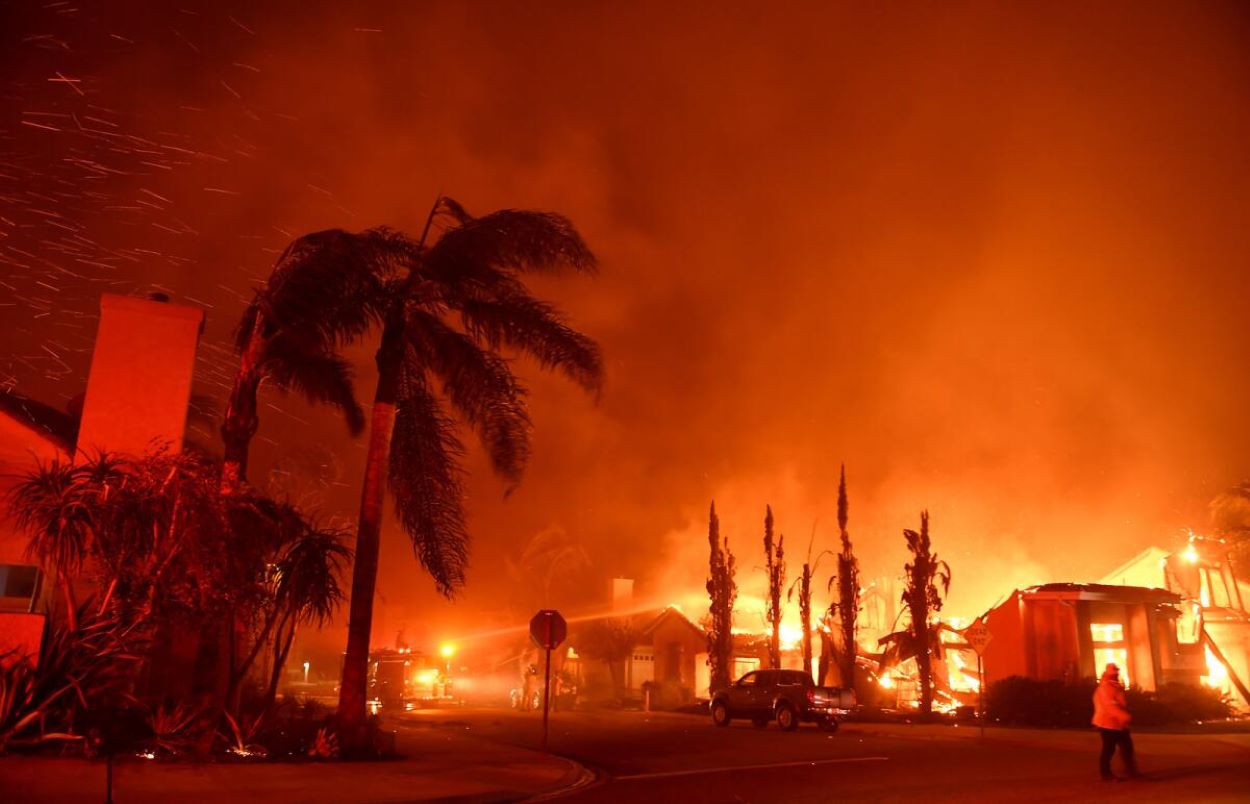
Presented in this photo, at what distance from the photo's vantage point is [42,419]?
2170cm

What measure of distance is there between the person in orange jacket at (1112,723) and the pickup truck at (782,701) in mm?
13306

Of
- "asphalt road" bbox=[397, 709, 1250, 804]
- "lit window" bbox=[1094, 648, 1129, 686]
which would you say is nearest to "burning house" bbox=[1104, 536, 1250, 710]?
"lit window" bbox=[1094, 648, 1129, 686]

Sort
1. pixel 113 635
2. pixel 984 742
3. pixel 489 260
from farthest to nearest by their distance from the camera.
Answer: pixel 984 742 → pixel 489 260 → pixel 113 635

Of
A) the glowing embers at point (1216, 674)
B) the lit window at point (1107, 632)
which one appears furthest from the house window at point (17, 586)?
the glowing embers at point (1216, 674)

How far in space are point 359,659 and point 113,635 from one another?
13.2 ft

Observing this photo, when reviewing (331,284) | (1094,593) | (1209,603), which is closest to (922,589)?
(1094,593)

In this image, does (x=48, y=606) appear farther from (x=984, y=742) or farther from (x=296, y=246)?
(x=984, y=742)

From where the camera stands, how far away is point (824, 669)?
125ft

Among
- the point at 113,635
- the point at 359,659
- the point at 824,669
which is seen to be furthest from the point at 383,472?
the point at 824,669

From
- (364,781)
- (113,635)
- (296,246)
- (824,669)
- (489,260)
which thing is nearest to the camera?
(364,781)

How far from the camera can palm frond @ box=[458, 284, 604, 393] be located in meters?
18.3

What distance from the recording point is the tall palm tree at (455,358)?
1780 cm

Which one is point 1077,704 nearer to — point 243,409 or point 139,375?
point 243,409

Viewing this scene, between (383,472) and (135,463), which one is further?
(383,472)
